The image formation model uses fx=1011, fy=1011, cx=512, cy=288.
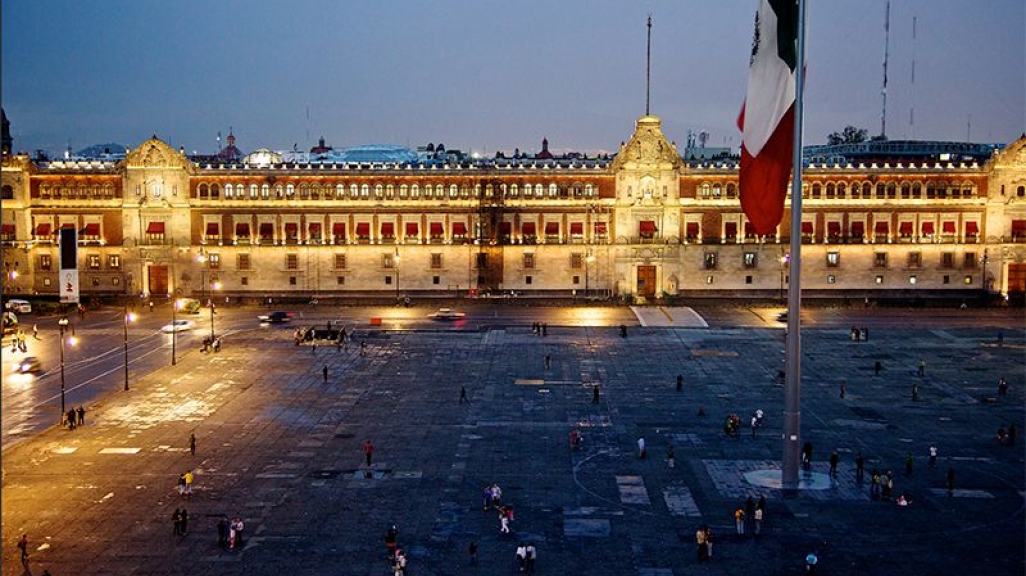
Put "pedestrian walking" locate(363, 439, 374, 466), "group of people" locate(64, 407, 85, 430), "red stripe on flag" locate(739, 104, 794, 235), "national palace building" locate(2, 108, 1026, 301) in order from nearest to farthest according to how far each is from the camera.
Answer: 1. "red stripe on flag" locate(739, 104, 794, 235)
2. "pedestrian walking" locate(363, 439, 374, 466)
3. "group of people" locate(64, 407, 85, 430)
4. "national palace building" locate(2, 108, 1026, 301)

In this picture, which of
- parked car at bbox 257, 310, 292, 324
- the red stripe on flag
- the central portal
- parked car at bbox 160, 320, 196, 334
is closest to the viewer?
the red stripe on flag

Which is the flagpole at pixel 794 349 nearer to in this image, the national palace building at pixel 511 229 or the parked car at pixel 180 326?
the parked car at pixel 180 326

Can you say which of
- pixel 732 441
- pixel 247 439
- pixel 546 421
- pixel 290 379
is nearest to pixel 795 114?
pixel 732 441

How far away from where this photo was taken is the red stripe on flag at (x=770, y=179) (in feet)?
124

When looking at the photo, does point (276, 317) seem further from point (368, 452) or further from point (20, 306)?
point (368, 452)

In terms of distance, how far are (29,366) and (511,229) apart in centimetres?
4988

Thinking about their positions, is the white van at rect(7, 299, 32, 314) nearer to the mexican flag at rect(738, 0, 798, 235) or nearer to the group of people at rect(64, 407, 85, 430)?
the group of people at rect(64, 407, 85, 430)

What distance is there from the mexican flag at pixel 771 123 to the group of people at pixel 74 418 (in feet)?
112

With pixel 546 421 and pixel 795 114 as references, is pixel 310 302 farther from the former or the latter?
pixel 795 114

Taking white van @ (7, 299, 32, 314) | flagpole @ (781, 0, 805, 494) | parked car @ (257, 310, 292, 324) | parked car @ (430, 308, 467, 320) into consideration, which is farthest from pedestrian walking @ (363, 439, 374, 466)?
white van @ (7, 299, 32, 314)

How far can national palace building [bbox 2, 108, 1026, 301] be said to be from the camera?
101688mm

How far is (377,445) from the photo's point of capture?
4719cm

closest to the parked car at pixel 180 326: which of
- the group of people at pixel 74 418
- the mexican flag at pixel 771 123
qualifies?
the group of people at pixel 74 418

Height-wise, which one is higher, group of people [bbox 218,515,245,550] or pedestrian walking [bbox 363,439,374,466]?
pedestrian walking [bbox 363,439,374,466]
